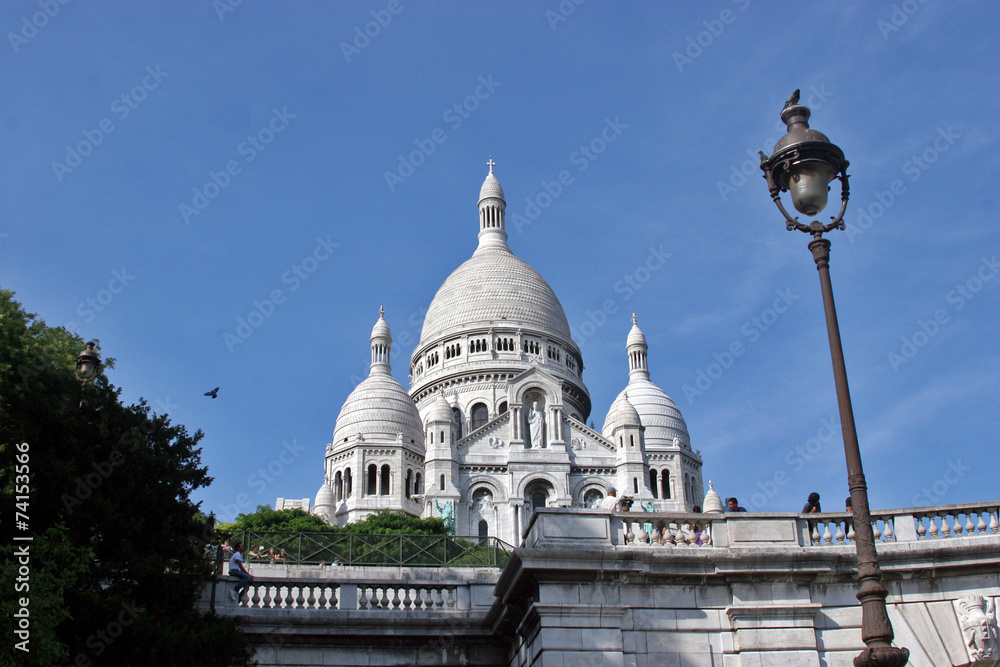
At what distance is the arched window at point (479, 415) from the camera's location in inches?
3231

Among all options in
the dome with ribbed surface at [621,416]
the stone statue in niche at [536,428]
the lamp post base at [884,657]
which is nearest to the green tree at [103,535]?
the lamp post base at [884,657]

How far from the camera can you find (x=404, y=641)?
15.8 metres

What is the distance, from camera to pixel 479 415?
82.6m

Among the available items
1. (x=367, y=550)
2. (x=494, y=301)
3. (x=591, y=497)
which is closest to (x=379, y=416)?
(x=591, y=497)

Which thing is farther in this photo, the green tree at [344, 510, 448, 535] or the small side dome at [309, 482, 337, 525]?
the small side dome at [309, 482, 337, 525]

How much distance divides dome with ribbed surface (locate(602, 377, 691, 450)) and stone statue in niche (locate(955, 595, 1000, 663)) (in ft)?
220

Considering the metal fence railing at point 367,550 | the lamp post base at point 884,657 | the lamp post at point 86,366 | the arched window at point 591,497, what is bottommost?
the lamp post base at point 884,657

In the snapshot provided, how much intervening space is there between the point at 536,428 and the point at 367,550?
56980 mm

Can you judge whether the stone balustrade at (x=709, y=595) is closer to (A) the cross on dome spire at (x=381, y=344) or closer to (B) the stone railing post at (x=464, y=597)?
(B) the stone railing post at (x=464, y=597)

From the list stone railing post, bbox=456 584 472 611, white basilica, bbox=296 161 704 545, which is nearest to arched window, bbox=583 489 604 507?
white basilica, bbox=296 161 704 545

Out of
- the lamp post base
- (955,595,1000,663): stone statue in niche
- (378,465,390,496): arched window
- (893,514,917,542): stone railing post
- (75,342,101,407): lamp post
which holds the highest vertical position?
(378,465,390,496): arched window

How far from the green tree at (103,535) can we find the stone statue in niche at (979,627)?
30.5ft

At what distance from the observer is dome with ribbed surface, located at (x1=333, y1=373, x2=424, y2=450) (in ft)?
244

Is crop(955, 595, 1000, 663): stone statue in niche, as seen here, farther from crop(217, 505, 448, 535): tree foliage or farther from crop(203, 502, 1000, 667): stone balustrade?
crop(217, 505, 448, 535): tree foliage
